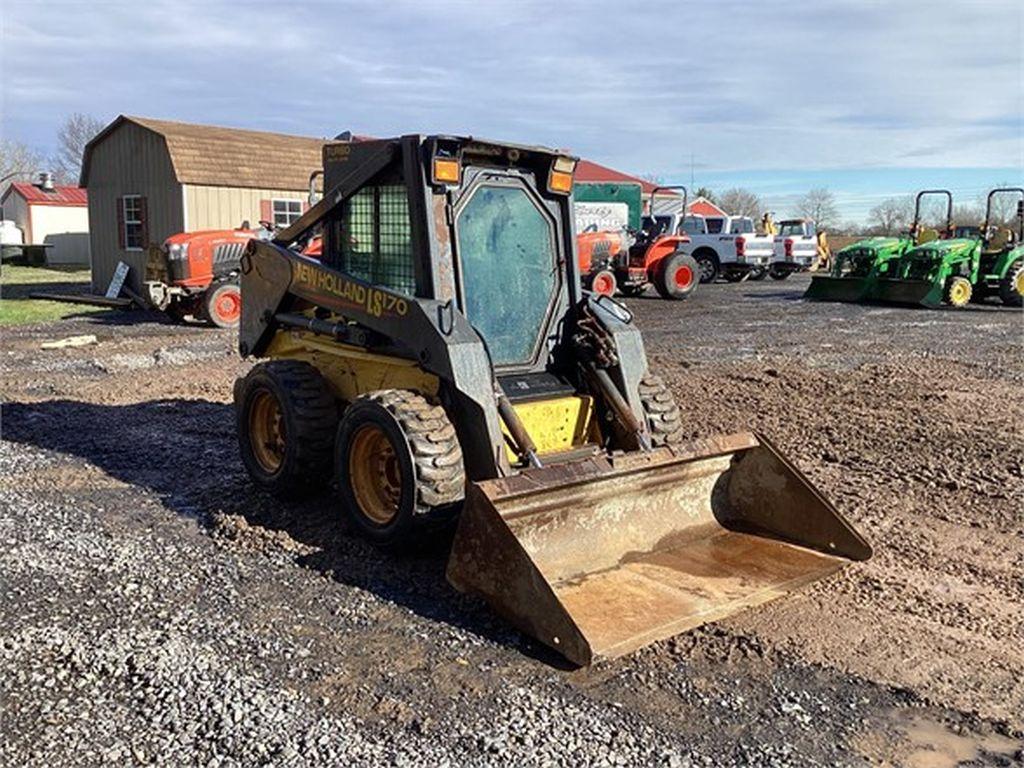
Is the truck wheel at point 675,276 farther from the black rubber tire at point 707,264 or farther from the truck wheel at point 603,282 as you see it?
the black rubber tire at point 707,264

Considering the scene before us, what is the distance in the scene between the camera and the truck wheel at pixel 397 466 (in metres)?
4.59

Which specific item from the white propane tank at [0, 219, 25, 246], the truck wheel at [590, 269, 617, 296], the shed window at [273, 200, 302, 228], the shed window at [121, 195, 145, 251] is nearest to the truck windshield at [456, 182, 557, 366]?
the truck wheel at [590, 269, 617, 296]

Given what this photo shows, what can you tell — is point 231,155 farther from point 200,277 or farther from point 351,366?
point 351,366

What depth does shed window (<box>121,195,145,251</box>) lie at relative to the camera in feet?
70.2

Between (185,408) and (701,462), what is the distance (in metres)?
5.69

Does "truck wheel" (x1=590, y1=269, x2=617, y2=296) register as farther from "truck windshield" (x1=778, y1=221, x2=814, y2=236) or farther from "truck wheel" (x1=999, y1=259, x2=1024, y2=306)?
"truck windshield" (x1=778, y1=221, x2=814, y2=236)

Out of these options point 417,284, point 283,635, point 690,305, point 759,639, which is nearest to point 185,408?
point 417,284

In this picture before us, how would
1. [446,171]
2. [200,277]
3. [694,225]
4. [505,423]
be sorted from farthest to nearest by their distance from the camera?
[694,225] < [200,277] < [446,171] < [505,423]

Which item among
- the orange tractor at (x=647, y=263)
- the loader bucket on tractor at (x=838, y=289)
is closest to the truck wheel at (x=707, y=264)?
the orange tractor at (x=647, y=263)

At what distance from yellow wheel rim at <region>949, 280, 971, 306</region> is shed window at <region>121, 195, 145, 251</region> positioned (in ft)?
58.3

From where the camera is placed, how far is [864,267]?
21.2 metres

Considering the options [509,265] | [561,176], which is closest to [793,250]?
[561,176]

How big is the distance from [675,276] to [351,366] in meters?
16.8

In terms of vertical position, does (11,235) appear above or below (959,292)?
above
